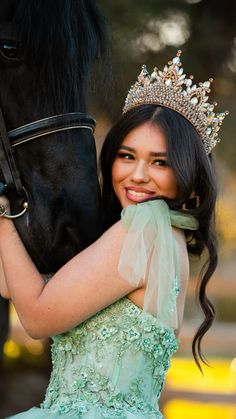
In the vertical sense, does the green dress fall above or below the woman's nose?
below

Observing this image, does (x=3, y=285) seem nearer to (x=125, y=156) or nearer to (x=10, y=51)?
(x=125, y=156)

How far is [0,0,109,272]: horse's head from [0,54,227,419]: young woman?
10 cm

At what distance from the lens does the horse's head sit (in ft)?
7.14

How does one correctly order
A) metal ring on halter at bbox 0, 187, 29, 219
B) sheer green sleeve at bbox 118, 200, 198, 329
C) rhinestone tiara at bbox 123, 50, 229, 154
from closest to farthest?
sheer green sleeve at bbox 118, 200, 198, 329
metal ring on halter at bbox 0, 187, 29, 219
rhinestone tiara at bbox 123, 50, 229, 154

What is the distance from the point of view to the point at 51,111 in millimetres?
2289

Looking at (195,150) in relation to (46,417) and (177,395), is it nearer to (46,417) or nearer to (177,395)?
(46,417)

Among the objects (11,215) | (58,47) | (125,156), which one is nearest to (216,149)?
(58,47)

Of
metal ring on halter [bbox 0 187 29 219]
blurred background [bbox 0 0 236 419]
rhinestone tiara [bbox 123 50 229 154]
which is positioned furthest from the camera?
blurred background [bbox 0 0 236 419]

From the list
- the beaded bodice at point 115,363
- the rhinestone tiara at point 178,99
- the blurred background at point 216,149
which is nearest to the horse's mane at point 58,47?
the rhinestone tiara at point 178,99

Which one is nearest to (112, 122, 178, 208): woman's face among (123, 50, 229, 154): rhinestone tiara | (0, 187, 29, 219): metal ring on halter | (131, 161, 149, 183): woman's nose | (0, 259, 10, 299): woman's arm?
(131, 161, 149, 183): woman's nose

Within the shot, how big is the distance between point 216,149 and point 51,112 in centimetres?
344

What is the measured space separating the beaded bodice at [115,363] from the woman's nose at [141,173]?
273 mm

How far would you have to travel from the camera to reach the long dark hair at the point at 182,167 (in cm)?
214

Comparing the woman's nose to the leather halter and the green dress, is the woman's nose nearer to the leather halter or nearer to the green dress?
the green dress
